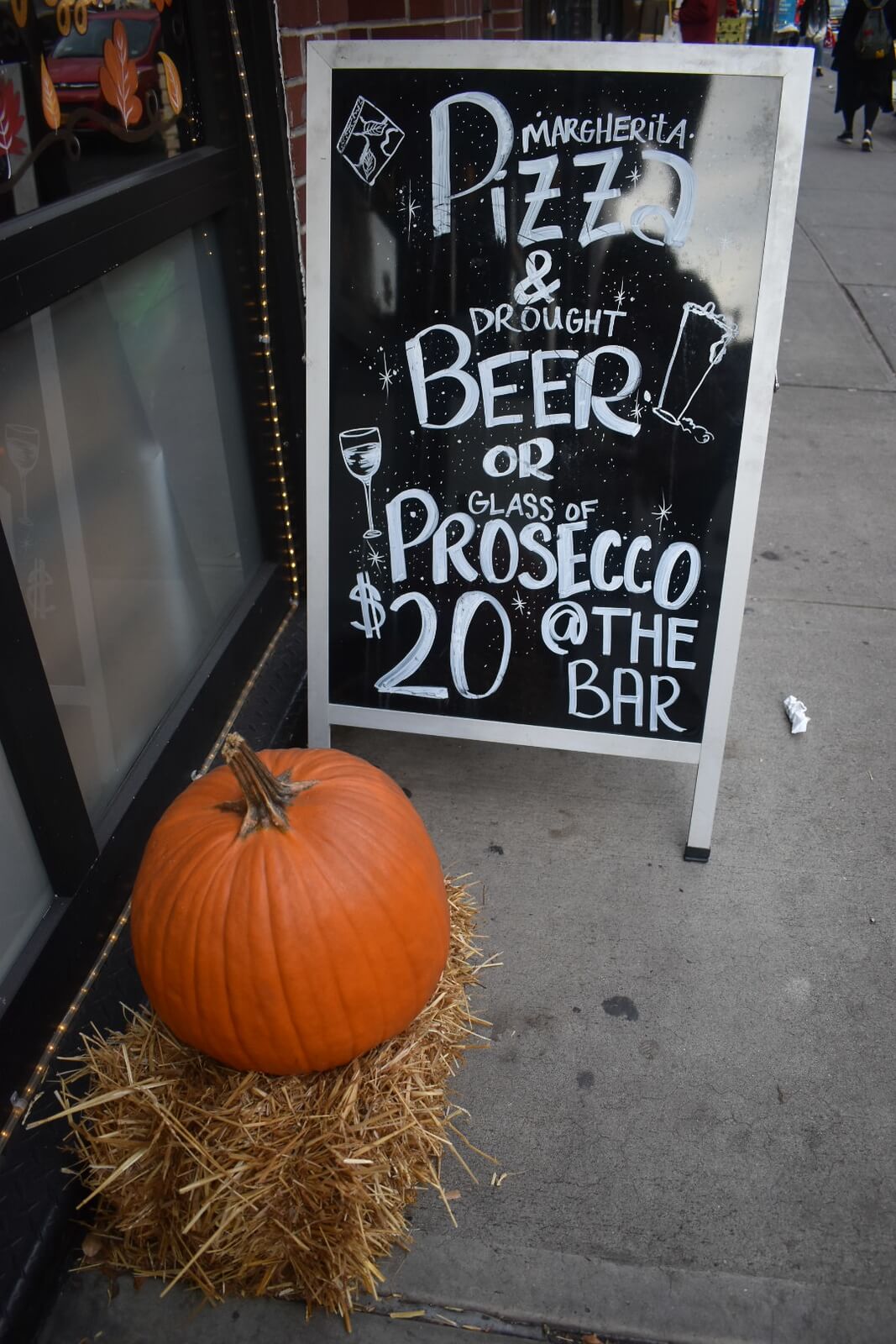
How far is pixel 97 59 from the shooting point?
206 cm

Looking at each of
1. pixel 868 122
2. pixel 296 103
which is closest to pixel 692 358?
pixel 296 103

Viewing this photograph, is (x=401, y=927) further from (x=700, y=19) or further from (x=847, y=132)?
(x=847, y=132)

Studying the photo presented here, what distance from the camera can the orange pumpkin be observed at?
5.89ft

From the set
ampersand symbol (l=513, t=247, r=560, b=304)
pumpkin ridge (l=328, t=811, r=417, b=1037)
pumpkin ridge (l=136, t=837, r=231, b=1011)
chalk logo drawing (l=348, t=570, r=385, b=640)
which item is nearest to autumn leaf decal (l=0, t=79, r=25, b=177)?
ampersand symbol (l=513, t=247, r=560, b=304)

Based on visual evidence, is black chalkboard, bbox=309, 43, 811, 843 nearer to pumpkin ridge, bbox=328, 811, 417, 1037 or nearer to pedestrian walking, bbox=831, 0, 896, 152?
pumpkin ridge, bbox=328, 811, 417, 1037

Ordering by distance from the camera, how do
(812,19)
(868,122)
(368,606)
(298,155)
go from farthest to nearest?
(812,19)
(868,122)
(298,155)
(368,606)

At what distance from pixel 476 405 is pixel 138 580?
95 cm

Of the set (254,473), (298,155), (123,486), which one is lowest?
(254,473)

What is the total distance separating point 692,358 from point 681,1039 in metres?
1.52

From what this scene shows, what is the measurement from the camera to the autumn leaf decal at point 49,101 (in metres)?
1.90

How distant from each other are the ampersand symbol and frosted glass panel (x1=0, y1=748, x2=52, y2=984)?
1.47 metres

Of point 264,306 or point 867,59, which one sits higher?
point 867,59

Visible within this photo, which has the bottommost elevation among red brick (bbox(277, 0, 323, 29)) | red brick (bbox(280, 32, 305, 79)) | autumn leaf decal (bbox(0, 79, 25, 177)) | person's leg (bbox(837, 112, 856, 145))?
person's leg (bbox(837, 112, 856, 145))

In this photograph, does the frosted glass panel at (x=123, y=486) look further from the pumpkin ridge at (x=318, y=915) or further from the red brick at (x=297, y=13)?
the pumpkin ridge at (x=318, y=915)
